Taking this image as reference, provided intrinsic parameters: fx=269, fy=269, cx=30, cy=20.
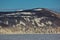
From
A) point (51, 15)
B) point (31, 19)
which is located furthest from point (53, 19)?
point (31, 19)

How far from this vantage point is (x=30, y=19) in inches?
4983

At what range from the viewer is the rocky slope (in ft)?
401

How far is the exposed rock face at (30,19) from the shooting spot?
12275cm

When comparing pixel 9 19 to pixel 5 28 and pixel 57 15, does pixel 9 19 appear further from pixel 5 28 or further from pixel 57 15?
pixel 57 15

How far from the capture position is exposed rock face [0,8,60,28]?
122750 mm

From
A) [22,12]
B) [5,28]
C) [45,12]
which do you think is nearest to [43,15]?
[45,12]

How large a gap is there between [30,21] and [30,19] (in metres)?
0.94

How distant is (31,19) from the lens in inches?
4963

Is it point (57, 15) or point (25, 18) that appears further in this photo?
point (25, 18)

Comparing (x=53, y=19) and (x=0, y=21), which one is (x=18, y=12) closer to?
(x=0, y=21)

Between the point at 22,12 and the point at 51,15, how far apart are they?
1405 centimetres

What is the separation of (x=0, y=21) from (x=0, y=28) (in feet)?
10.6

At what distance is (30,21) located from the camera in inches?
4983

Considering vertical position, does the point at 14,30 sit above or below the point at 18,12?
below
